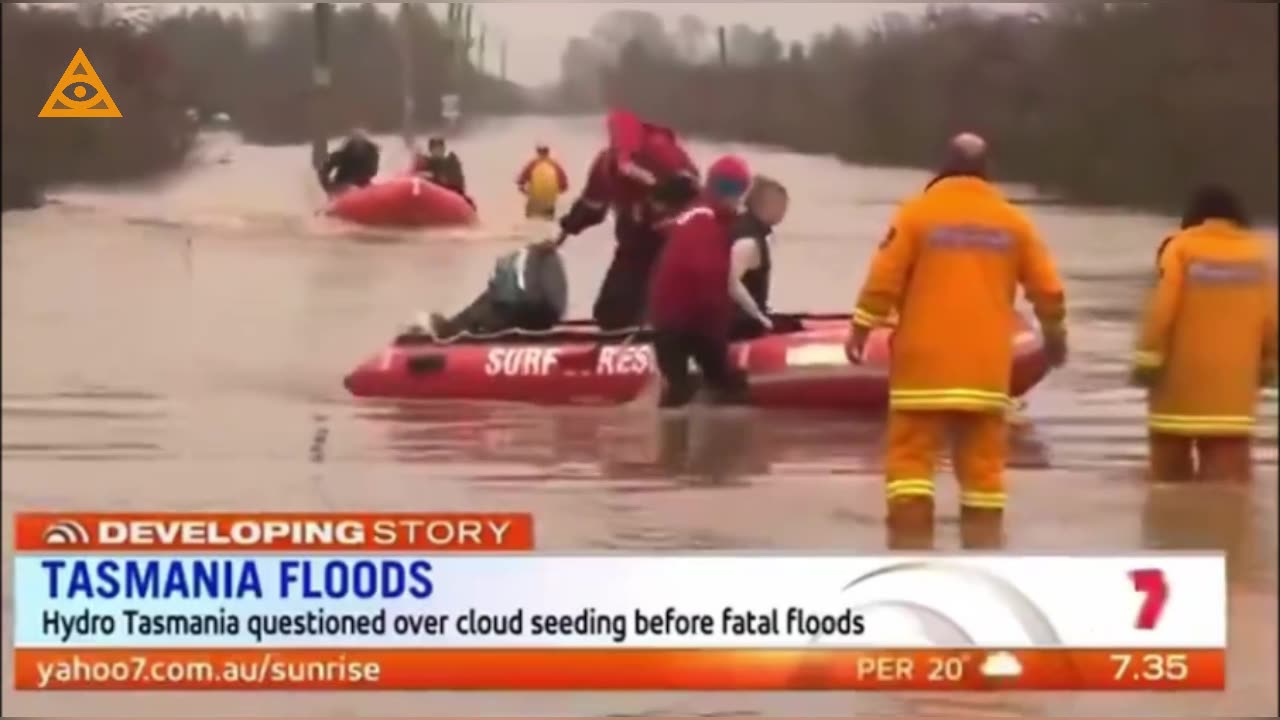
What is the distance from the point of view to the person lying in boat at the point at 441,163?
2498 millimetres

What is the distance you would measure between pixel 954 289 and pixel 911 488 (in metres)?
Answer: 0.21

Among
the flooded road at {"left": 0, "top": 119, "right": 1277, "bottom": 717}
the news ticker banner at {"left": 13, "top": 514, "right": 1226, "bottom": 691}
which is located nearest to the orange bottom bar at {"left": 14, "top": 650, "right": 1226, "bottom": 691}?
the news ticker banner at {"left": 13, "top": 514, "right": 1226, "bottom": 691}

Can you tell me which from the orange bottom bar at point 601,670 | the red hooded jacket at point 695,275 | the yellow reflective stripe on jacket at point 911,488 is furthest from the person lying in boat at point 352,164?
the yellow reflective stripe on jacket at point 911,488

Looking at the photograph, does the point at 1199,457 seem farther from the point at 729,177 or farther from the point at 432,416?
the point at 432,416

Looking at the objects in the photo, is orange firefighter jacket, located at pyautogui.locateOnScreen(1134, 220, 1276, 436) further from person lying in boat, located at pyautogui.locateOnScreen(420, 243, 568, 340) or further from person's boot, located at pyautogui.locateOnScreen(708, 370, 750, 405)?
person lying in boat, located at pyautogui.locateOnScreen(420, 243, 568, 340)

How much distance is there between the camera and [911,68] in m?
2.46

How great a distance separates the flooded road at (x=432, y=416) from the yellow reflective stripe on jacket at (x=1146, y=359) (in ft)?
0.05

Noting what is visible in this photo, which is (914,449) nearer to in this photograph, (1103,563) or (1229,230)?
(1103,563)

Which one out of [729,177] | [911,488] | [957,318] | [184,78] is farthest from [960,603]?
[184,78]

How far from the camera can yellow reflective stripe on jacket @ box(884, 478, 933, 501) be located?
7.96 ft

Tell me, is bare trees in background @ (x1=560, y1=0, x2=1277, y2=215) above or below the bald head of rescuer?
above

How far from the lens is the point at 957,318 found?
95.0 inches

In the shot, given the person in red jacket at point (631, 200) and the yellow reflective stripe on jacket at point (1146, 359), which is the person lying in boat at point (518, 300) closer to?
the person in red jacket at point (631, 200)

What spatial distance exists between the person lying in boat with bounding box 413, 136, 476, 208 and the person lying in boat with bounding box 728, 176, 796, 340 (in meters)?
0.29
